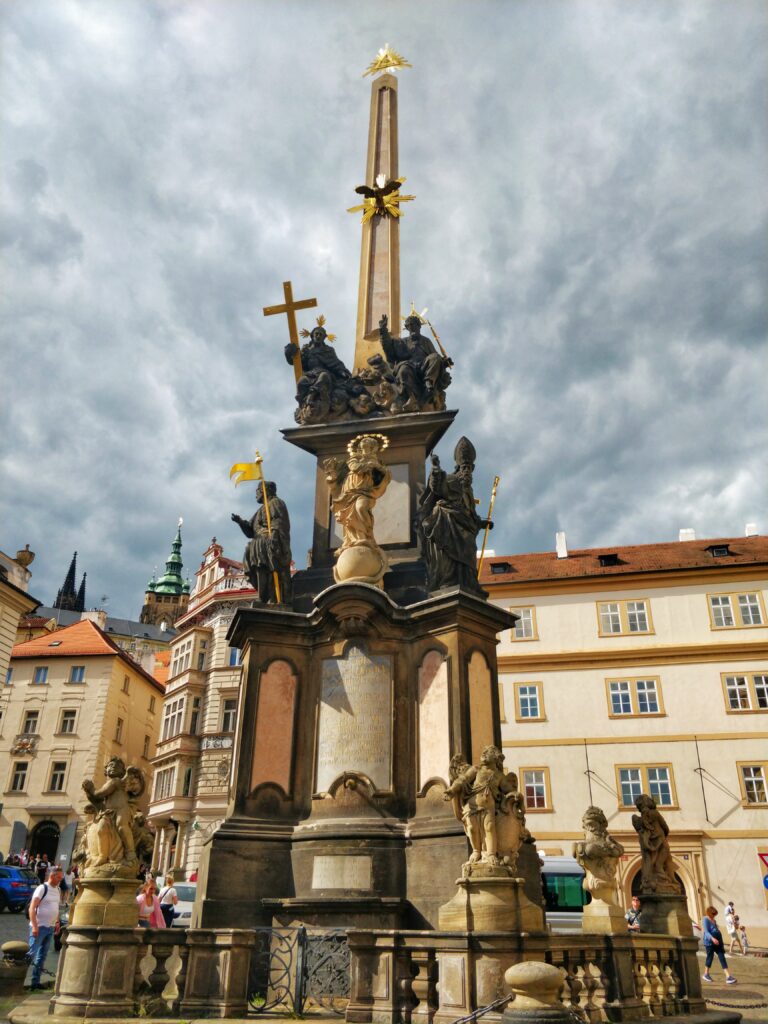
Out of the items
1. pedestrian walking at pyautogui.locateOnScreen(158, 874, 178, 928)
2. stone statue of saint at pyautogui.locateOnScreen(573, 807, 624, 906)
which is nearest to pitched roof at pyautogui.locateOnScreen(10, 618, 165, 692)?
pedestrian walking at pyautogui.locateOnScreen(158, 874, 178, 928)

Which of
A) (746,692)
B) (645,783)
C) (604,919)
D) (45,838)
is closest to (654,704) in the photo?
(645,783)

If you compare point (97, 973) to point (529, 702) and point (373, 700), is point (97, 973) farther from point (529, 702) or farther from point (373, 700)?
point (529, 702)

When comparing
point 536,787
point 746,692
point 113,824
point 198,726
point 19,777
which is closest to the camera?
point 113,824

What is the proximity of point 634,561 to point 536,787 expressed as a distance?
9.97 meters

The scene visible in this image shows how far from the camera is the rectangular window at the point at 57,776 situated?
1828 inches

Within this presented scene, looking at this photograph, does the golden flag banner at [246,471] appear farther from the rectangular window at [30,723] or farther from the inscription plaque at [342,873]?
the rectangular window at [30,723]

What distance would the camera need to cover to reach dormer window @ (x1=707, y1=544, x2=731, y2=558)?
33500mm

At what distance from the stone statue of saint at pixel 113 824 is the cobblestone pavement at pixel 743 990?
6537mm

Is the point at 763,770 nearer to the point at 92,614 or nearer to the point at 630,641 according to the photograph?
the point at 630,641

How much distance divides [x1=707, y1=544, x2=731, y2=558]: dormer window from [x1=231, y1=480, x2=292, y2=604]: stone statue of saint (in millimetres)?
25597

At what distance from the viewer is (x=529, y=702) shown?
31750 mm

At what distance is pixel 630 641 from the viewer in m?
32.0

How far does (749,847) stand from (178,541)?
128875mm

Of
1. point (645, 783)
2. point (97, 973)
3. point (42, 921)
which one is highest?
point (645, 783)
